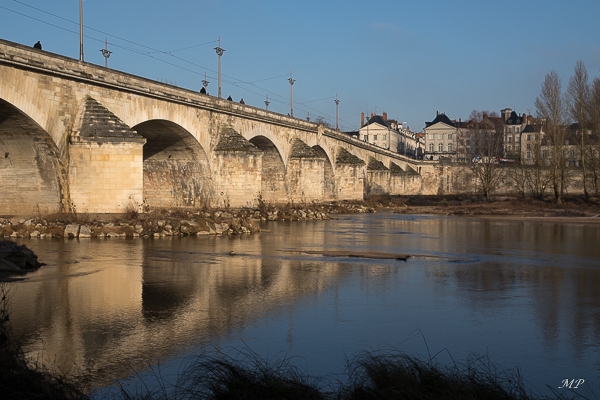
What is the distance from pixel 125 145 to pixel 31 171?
3.23 metres

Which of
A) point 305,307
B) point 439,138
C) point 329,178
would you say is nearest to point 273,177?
point 329,178

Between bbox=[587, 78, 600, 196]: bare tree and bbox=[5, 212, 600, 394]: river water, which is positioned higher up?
bbox=[587, 78, 600, 196]: bare tree

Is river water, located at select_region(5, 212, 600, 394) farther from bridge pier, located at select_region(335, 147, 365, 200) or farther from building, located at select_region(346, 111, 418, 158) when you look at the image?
building, located at select_region(346, 111, 418, 158)

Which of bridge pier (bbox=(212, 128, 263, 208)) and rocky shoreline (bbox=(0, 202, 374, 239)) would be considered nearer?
rocky shoreline (bbox=(0, 202, 374, 239))

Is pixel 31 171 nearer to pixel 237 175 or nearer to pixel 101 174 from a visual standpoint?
pixel 101 174

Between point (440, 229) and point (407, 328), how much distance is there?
19882mm

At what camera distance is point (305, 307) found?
9.66 m

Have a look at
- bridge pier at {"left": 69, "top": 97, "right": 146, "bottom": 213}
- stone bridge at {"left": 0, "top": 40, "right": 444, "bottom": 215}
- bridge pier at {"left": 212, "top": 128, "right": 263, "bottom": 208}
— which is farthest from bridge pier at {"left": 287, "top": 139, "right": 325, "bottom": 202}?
bridge pier at {"left": 69, "top": 97, "right": 146, "bottom": 213}

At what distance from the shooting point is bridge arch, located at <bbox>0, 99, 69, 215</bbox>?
2205 cm

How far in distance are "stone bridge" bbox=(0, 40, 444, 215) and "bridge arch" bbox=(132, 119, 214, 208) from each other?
5 cm

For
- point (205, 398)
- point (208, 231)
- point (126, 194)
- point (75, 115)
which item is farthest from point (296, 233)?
point (205, 398)

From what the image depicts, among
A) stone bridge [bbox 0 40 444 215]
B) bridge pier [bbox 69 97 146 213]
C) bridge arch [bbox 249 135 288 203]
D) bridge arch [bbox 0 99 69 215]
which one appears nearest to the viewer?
stone bridge [bbox 0 40 444 215]

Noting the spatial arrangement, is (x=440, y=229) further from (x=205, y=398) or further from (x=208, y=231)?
(x=205, y=398)

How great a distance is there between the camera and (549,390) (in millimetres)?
5867
